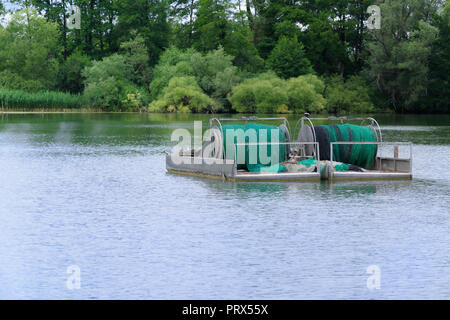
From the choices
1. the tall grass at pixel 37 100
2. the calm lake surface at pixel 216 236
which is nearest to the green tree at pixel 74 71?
the tall grass at pixel 37 100

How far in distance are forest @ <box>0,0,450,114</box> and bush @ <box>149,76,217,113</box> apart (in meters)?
0.15

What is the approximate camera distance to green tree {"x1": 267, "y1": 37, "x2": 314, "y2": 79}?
105 m

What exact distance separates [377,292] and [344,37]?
10516 cm

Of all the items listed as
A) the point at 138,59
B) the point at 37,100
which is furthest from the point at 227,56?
the point at 37,100

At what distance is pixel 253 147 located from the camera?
1110 inches

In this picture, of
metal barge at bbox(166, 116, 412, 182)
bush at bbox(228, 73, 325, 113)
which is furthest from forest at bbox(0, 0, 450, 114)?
metal barge at bbox(166, 116, 412, 182)

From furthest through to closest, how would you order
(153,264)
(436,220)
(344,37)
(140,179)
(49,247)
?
(344,37)
(140,179)
(436,220)
(49,247)
(153,264)

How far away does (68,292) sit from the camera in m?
12.7

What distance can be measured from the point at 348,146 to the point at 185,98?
237ft

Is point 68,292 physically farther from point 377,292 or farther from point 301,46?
point 301,46

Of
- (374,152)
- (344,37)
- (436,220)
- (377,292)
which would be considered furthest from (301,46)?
(377,292)

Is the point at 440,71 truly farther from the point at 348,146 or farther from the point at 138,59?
the point at 348,146

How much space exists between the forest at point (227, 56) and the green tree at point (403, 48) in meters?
0.16

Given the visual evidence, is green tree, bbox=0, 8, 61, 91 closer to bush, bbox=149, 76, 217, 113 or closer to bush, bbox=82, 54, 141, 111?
bush, bbox=82, 54, 141, 111
